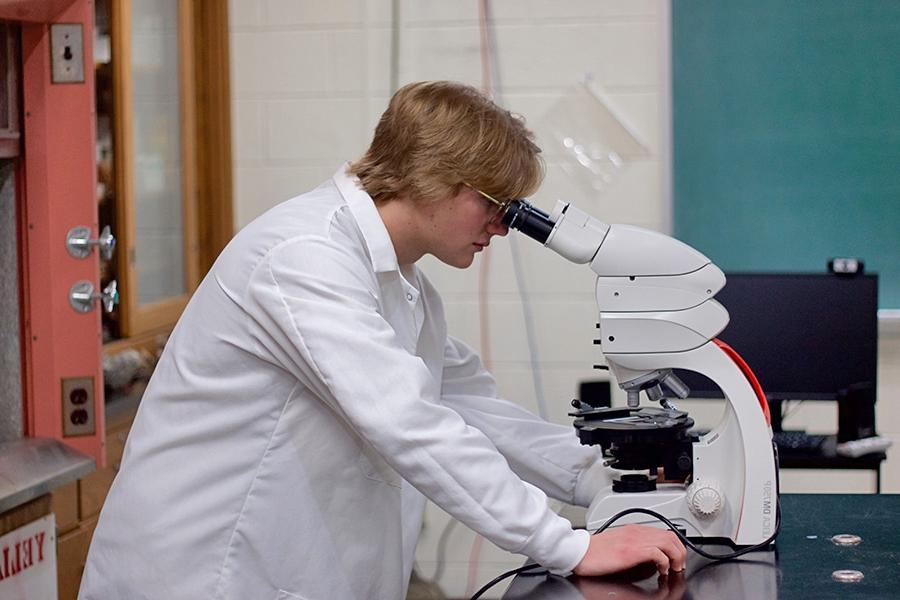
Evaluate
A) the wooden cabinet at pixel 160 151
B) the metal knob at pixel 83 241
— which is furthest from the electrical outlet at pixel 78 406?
the wooden cabinet at pixel 160 151

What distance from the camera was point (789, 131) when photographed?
9.93 feet

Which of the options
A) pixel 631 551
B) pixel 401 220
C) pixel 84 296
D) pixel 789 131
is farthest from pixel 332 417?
pixel 789 131

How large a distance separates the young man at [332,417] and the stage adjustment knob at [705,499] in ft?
0.43

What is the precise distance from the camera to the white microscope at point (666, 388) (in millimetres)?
1507

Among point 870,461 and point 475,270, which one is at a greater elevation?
point 475,270

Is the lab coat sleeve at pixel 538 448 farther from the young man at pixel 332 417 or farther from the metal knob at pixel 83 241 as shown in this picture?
the metal knob at pixel 83 241

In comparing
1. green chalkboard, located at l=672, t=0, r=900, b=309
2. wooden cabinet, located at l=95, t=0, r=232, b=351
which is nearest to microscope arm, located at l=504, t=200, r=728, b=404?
wooden cabinet, located at l=95, t=0, r=232, b=351

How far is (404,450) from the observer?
1.32 metres

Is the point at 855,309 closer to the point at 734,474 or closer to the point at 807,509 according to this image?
the point at 807,509

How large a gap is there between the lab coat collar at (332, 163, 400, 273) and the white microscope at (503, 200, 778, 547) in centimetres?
16

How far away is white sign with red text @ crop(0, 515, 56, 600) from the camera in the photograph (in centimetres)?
204

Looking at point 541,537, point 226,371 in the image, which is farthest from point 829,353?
point 226,371

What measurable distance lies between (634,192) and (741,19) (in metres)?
0.53

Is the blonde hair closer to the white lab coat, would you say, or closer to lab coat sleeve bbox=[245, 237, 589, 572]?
the white lab coat
